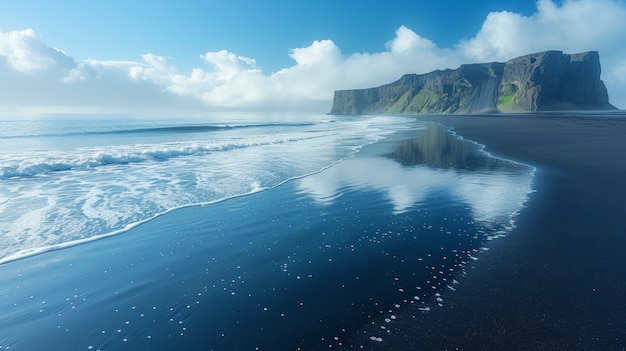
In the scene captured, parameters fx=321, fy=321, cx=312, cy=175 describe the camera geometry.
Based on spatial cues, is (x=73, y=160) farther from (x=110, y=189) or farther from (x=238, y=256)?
(x=238, y=256)

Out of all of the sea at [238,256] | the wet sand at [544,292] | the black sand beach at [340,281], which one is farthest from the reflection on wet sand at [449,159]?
the wet sand at [544,292]

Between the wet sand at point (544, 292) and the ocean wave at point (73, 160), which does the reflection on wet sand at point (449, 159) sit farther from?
the ocean wave at point (73, 160)

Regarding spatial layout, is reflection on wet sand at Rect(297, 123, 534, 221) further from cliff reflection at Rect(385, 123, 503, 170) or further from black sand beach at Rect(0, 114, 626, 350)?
black sand beach at Rect(0, 114, 626, 350)

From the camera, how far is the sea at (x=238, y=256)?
4.73 meters

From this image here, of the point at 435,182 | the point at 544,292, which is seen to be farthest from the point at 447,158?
the point at 544,292

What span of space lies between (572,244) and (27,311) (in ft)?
35.1

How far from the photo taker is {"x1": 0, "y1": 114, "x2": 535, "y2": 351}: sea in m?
4.73

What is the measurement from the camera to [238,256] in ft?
23.6

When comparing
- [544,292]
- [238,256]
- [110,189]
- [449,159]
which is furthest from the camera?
[449,159]

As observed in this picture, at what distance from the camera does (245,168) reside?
1866 cm

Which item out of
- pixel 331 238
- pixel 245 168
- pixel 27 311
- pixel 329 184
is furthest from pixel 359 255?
pixel 245 168

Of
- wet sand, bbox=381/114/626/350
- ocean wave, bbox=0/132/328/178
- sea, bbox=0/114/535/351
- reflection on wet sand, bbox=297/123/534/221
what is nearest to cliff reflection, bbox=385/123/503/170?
reflection on wet sand, bbox=297/123/534/221

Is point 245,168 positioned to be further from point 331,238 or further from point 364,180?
point 331,238

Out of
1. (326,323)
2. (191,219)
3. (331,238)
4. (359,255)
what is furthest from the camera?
(191,219)
